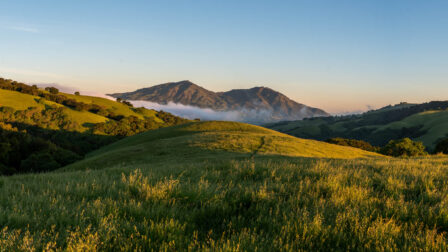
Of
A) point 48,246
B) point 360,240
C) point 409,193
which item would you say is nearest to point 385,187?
point 409,193

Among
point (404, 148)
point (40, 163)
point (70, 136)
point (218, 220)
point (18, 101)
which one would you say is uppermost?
point (18, 101)

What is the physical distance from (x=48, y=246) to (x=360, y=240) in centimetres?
404

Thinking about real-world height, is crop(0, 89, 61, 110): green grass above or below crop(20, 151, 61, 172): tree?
above

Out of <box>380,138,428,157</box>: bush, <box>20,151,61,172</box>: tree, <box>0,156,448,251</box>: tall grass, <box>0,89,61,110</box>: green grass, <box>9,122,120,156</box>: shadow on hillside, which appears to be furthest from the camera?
<box>0,89,61,110</box>: green grass

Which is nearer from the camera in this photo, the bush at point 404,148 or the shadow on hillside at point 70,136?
the bush at point 404,148

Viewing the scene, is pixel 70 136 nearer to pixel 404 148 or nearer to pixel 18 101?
pixel 18 101

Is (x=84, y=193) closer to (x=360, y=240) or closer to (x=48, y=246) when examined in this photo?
(x=48, y=246)

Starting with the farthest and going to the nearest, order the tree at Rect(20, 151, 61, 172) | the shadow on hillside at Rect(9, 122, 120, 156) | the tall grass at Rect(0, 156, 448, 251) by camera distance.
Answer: the shadow on hillside at Rect(9, 122, 120, 156)
the tree at Rect(20, 151, 61, 172)
the tall grass at Rect(0, 156, 448, 251)

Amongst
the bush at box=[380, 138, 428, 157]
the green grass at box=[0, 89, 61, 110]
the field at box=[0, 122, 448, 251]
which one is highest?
the green grass at box=[0, 89, 61, 110]

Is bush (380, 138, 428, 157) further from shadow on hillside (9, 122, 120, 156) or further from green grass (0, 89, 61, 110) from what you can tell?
green grass (0, 89, 61, 110)

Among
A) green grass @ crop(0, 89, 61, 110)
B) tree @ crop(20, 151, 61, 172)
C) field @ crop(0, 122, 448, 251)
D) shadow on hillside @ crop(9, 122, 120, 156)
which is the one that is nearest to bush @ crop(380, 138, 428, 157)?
field @ crop(0, 122, 448, 251)

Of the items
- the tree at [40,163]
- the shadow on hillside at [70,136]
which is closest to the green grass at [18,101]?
the shadow on hillside at [70,136]

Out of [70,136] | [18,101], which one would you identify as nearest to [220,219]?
[70,136]

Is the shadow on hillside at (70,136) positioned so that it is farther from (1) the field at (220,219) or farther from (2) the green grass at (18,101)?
(1) the field at (220,219)
